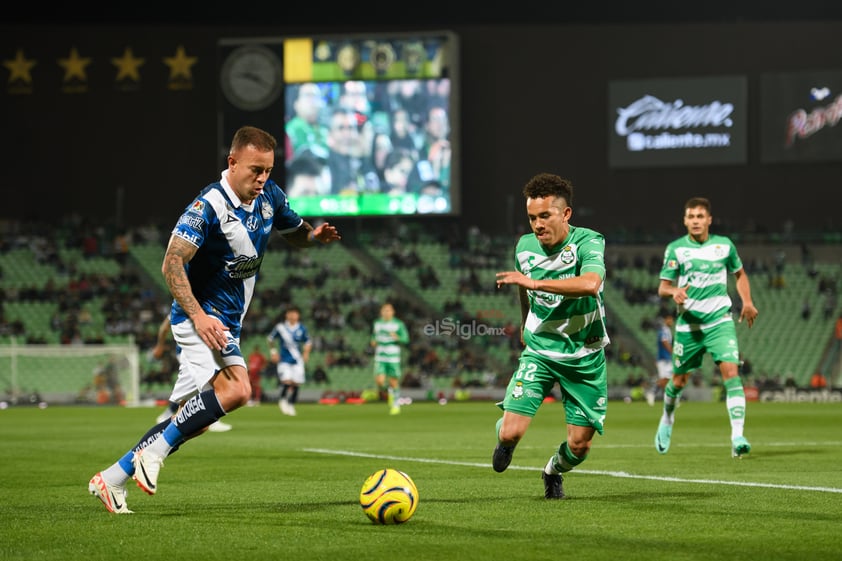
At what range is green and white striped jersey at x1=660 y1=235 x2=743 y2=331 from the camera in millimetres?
13141

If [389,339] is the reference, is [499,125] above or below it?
above

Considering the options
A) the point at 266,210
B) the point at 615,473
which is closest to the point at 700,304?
the point at 615,473

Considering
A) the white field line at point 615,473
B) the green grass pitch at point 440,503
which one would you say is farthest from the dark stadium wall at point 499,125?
the white field line at point 615,473

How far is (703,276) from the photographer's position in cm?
1321

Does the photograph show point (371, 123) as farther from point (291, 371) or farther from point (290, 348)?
point (290, 348)

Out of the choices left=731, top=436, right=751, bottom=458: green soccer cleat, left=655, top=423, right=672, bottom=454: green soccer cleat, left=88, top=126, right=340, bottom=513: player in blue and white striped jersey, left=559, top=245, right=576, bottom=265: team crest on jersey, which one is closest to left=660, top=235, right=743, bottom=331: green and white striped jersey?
left=655, top=423, right=672, bottom=454: green soccer cleat

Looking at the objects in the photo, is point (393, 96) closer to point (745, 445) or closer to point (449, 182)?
point (449, 182)

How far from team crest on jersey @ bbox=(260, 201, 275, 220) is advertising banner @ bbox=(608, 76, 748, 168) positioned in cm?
3995

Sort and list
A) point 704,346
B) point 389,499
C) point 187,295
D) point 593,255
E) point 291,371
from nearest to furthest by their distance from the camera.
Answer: point 389,499
point 187,295
point 593,255
point 704,346
point 291,371

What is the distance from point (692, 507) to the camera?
26.0 feet

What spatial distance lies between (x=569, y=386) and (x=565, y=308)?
54cm

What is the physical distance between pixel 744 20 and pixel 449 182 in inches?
529

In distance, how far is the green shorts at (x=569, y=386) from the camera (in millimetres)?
8375

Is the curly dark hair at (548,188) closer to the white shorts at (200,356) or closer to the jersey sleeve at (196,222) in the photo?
the jersey sleeve at (196,222)
